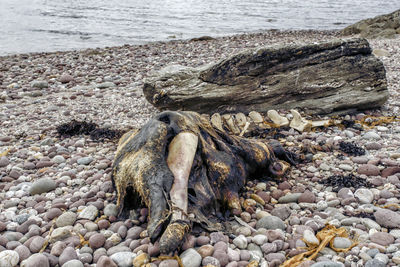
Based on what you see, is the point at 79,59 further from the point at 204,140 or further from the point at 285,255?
the point at 285,255

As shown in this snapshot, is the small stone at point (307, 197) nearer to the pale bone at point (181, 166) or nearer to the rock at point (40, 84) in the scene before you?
the pale bone at point (181, 166)

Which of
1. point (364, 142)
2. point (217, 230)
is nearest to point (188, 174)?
point (217, 230)

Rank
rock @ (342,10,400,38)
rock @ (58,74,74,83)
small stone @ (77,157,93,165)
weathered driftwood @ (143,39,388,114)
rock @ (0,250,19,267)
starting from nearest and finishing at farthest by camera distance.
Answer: rock @ (0,250,19,267) → small stone @ (77,157,93,165) → weathered driftwood @ (143,39,388,114) → rock @ (58,74,74,83) → rock @ (342,10,400,38)

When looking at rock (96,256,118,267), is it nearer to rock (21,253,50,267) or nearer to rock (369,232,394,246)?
rock (21,253,50,267)

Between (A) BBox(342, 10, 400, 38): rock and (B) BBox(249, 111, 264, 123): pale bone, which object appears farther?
(A) BBox(342, 10, 400, 38): rock

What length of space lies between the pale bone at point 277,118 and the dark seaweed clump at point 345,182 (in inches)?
83.3

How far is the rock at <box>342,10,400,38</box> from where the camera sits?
17.5 metres

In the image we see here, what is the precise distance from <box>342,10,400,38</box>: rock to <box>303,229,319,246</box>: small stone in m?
16.8

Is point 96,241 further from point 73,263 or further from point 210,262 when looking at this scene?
point 210,262

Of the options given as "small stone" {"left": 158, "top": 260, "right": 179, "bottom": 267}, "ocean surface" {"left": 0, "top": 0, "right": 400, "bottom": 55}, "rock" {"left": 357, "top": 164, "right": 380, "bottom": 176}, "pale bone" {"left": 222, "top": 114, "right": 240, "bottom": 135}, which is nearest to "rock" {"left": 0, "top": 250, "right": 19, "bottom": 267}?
"small stone" {"left": 158, "top": 260, "right": 179, "bottom": 267}

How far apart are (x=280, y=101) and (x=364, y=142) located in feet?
6.04

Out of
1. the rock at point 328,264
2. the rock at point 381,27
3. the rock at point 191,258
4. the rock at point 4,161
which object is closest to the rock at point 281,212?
the rock at point 328,264

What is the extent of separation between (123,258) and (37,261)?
2.10 ft

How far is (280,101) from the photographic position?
6.90 meters
